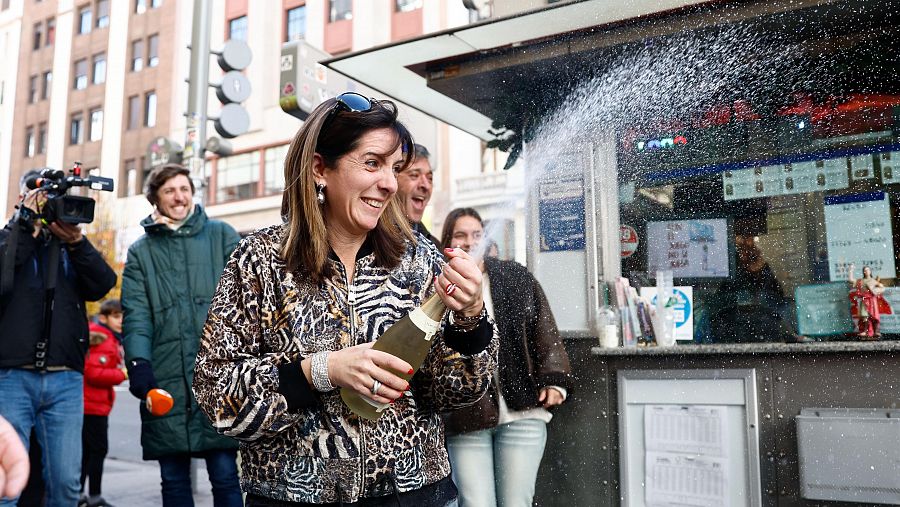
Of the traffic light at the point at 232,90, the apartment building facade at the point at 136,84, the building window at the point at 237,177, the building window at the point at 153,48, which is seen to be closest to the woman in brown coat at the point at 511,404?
the traffic light at the point at 232,90

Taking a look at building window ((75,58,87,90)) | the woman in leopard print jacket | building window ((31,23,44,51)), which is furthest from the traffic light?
building window ((75,58,87,90))

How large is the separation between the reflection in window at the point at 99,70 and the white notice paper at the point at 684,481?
3601 cm

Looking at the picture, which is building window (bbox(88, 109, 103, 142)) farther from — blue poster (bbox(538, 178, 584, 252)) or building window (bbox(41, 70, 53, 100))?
blue poster (bbox(538, 178, 584, 252))

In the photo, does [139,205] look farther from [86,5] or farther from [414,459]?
[414,459]

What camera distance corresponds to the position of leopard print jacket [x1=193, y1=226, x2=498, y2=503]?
67.1 inches

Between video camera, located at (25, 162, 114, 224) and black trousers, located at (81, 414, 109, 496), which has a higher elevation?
video camera, located at (25, 162, 114, 224)

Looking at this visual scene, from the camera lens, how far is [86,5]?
33.7 metres

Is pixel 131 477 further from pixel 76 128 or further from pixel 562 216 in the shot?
pixel 76 128

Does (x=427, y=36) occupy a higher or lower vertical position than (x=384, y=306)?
Answer: higher

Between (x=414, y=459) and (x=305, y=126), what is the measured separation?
86cm

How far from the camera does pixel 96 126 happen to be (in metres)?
34.4

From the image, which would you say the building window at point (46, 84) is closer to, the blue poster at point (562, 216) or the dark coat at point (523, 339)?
the blue poster at point (562, 216)

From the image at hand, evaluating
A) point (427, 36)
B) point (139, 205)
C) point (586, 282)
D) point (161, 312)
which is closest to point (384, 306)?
point (161, 312)

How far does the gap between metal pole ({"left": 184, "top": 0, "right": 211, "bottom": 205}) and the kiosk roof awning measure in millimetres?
2955
